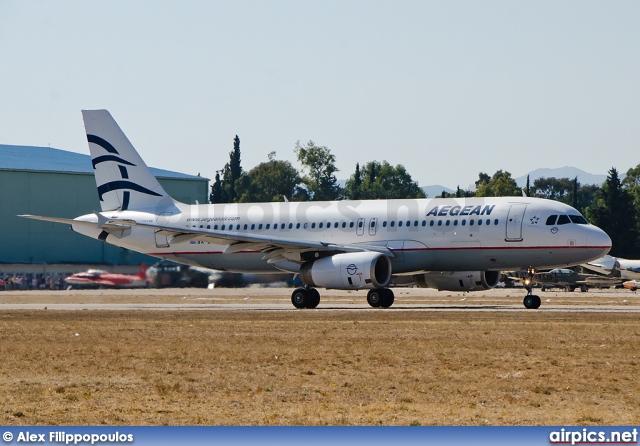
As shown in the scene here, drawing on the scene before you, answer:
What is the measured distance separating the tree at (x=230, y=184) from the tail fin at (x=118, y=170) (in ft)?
304

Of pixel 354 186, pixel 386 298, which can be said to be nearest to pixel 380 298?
pixel 386 298

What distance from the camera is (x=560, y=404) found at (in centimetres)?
1530

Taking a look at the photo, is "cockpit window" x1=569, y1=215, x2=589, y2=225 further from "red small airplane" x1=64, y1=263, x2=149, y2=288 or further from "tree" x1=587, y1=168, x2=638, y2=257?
"tree" x1=587, y1=168, x2=638, y2=257

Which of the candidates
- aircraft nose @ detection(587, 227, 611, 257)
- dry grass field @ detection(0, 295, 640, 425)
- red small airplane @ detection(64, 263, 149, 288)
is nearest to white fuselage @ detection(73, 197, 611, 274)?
aircraft nose @ detection(587, 227, 611, 257)

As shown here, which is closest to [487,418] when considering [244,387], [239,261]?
[244,387]

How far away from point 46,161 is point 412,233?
6382cm

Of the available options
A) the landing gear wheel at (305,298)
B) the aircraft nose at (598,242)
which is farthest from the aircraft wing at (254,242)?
the aircraft nose at (598,242)

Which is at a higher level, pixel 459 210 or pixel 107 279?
pixel 459 210

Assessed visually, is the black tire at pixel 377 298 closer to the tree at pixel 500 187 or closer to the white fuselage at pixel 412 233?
the white fuselage at pixel 412 233

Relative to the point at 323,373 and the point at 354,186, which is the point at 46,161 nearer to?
the point at 354,186

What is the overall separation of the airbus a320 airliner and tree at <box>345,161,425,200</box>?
96.3 meters

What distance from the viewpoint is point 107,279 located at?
61.0 meters

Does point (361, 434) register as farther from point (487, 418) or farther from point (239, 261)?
point (239, 261)

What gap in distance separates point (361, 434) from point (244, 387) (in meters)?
5.70
